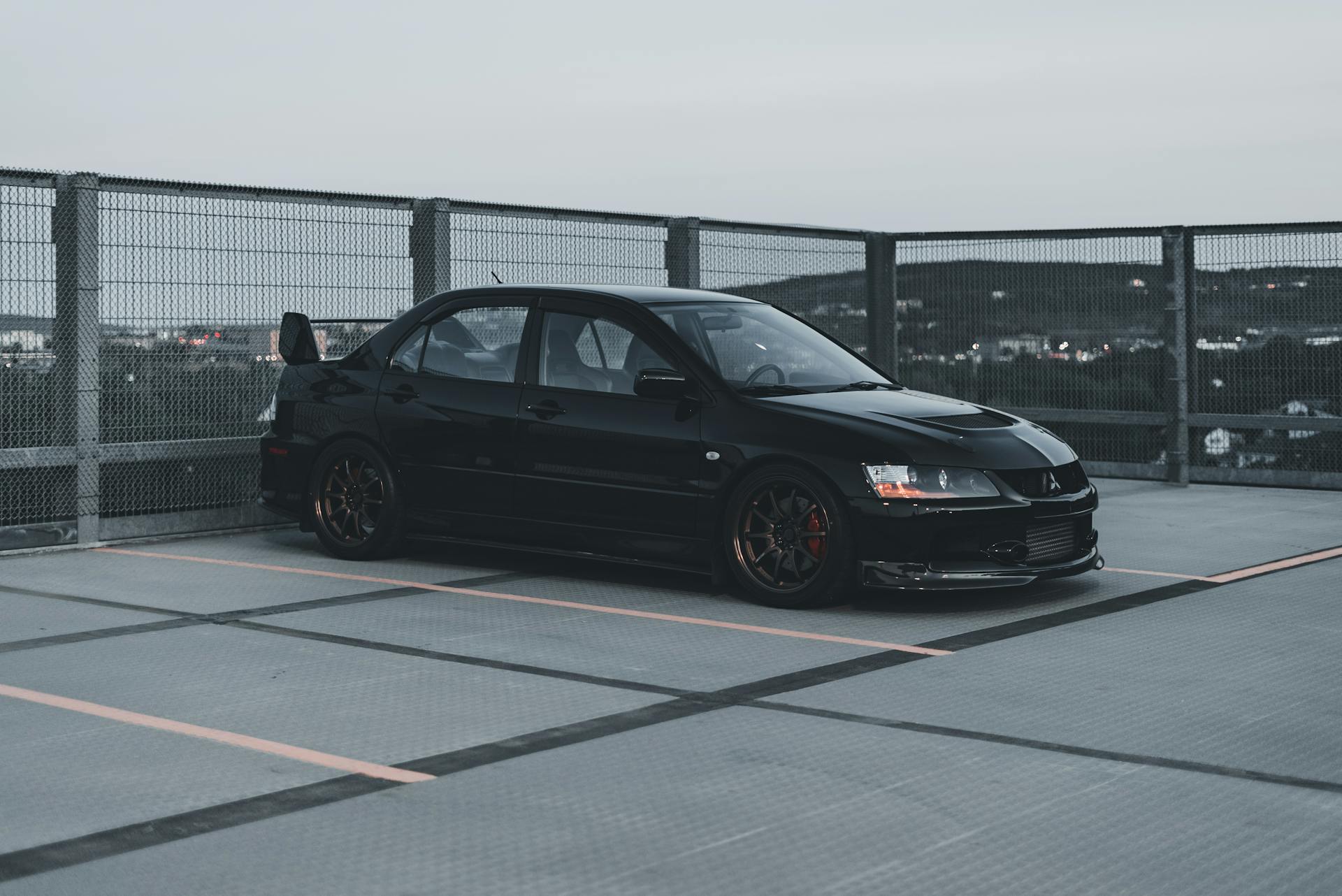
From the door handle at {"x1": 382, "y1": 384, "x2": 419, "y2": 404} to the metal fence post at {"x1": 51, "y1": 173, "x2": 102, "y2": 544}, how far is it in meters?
2.18

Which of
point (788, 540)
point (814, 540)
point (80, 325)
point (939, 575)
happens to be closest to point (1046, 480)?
point (939, 575)

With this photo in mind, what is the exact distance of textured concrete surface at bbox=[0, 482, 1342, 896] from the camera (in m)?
4.12

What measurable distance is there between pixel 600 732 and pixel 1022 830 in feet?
5.25

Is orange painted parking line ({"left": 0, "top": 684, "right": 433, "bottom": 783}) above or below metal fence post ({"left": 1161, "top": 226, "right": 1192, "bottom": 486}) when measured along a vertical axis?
below

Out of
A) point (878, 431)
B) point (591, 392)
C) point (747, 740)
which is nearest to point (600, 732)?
point (747, 740)

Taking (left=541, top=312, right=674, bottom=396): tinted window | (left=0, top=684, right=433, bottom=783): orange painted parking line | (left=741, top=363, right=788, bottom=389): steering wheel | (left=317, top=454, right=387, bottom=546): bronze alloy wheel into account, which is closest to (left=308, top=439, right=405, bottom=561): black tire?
(left=317, top=454, right=387, bottom=546): bronze alloy wheel

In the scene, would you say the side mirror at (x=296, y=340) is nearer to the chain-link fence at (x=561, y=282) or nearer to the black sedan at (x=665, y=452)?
the black sedan at (x=665, y=452)

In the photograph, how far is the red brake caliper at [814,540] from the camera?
7902 mm

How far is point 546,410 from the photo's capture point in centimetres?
880

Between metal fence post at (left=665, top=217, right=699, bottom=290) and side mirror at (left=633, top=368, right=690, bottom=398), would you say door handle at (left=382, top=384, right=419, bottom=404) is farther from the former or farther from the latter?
metal fence post at (left=665, top=217, right=699, bottom=290)

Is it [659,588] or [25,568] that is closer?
[659,588]

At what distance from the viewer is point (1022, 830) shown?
438 centimetres

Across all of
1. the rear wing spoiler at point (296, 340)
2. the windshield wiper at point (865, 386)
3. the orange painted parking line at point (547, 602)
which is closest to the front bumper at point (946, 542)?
the orange painted parking line at point (547, 602)

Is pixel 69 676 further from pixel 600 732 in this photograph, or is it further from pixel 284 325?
pixel 284 325
